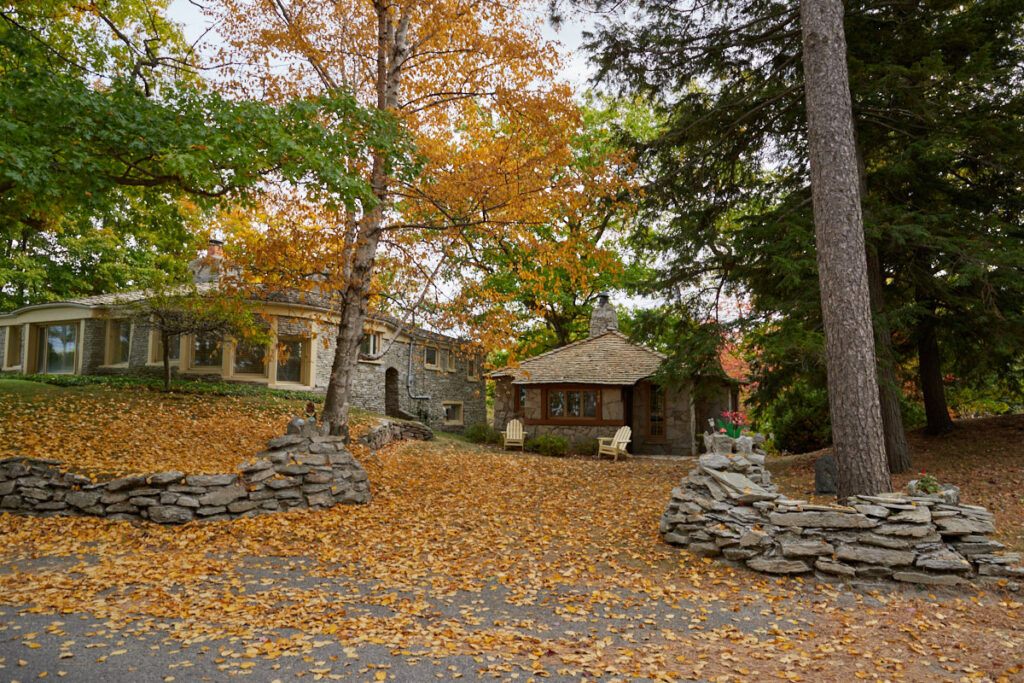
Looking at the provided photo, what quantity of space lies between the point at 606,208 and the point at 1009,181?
6.55 meters

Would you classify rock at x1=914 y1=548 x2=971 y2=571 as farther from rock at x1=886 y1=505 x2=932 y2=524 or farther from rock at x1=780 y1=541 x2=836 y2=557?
rock at x1=780 y1=541 x2=836 y2=557

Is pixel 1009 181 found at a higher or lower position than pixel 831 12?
lower

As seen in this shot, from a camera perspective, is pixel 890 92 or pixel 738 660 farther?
pixel 890 92

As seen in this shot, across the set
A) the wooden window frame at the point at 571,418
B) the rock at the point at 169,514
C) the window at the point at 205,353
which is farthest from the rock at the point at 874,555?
the window at the point at 205,353

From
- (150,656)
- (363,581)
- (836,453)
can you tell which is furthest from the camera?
(836,453)

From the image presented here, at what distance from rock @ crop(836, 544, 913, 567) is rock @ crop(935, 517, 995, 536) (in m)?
0.50

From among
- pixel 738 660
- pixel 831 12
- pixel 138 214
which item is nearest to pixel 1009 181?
→ pixel 831 12

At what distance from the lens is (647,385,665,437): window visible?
1830 cm

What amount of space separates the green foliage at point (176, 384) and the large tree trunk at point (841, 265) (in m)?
13.9

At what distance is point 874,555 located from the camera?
601 cm

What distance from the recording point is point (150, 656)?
13.3ft

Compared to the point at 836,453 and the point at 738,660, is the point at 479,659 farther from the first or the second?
the point at 836,453

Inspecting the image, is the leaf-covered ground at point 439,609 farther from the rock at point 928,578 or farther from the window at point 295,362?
the window at point 295,362

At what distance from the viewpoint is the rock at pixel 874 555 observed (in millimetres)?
5934
